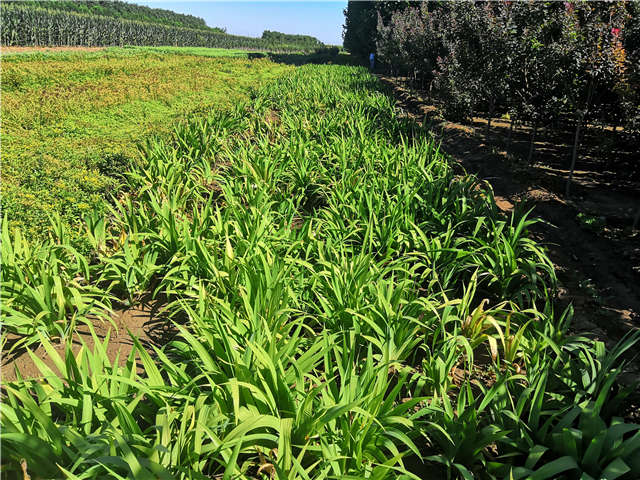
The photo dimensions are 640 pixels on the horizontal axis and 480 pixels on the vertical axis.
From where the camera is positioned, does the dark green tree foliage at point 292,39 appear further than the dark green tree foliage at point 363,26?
Yes

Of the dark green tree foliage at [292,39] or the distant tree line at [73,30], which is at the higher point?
the dark green tree foliage at [292,39]

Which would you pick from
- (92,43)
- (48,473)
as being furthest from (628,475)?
(92,43)

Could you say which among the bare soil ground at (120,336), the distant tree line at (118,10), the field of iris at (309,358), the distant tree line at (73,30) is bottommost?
the bare soil ground at (120,336)

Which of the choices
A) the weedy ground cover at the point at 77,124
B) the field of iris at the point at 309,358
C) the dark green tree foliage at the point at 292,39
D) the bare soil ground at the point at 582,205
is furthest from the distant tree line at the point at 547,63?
the dark green tree foliage at the point at 292,39

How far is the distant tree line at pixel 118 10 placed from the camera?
4713cm

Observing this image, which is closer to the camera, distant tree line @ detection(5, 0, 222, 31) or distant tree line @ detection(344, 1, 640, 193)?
distant tree line @ detection(344, 1, 640, 193)

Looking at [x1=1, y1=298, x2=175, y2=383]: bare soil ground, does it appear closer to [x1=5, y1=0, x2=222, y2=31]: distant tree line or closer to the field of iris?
the field of iris

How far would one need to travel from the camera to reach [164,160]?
16.3ft

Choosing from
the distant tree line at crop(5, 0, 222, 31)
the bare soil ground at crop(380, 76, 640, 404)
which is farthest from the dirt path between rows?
the distant tree line at crop(5, 0, 222, 31)

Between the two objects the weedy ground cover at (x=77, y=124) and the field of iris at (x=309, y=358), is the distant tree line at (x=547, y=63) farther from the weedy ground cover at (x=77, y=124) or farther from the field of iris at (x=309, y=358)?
the weedy ground cover at (x=77, y=124)

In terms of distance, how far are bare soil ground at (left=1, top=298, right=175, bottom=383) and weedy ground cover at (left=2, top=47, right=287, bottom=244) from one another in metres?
0.93

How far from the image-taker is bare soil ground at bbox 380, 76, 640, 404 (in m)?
3.40

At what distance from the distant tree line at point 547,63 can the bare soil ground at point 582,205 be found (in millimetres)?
570

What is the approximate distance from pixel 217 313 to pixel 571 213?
197 inches
